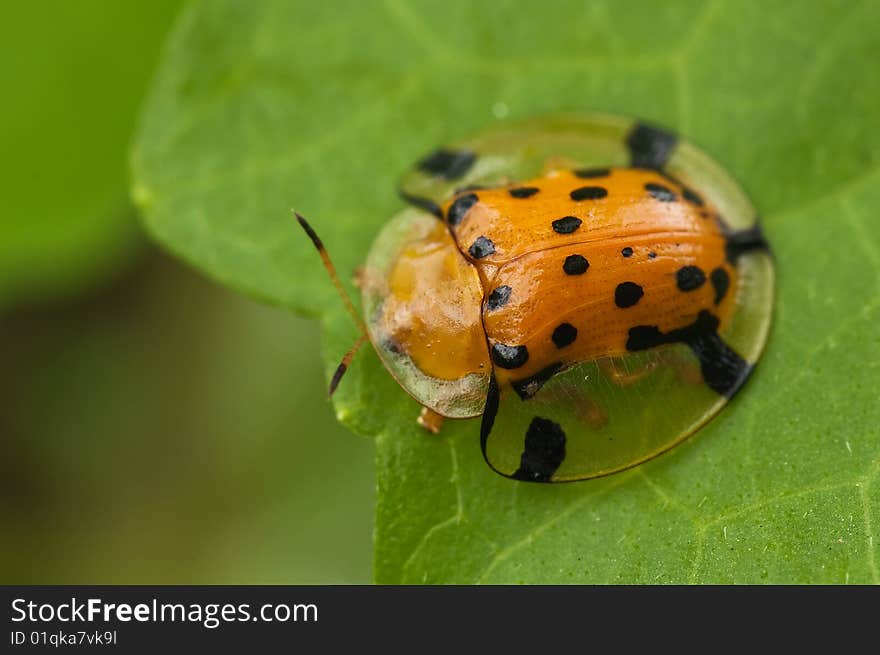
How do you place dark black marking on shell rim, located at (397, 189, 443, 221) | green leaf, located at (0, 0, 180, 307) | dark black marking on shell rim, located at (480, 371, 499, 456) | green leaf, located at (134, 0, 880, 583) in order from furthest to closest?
green leaf, located at (0, 0, 180, 307), dark black marking on shell rim, located at (397, 189, 443, 221), dark black marking on shell rim, located at (480, 371, 499, 456), green leaf, located at (134, 0, 880, 583)

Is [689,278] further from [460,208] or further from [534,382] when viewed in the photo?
[460,208]

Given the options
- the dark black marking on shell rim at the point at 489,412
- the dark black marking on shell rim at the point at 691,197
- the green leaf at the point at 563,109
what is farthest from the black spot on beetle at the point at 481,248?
the dark black marking on shell rim at the point at 691,197

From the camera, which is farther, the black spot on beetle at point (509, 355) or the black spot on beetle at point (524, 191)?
the black spot on beetle at point (524, 191)

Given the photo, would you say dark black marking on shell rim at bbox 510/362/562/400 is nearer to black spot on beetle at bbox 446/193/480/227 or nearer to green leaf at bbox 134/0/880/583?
green leaf at bbox 134/0/880/583

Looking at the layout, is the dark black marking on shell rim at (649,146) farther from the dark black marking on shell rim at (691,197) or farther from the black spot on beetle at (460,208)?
the black spot on beetle at (460,208)

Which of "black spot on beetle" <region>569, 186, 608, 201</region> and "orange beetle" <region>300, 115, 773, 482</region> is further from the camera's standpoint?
"black spot on beetle" <region>569, 186, 608, 201</region>

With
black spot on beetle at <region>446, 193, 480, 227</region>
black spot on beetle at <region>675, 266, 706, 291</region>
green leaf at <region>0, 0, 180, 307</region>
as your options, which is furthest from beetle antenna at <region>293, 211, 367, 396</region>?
green leaf at <region>0, 0, 180, 307</region>
